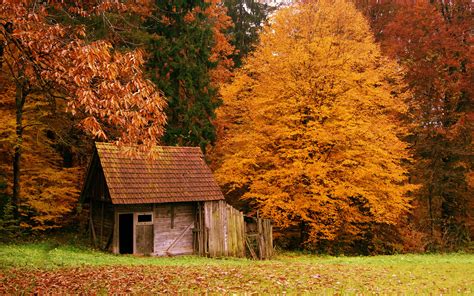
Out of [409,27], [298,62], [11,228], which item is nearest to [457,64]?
[409,27]

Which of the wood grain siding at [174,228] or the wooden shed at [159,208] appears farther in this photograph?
the wood grain siding at [174,228]

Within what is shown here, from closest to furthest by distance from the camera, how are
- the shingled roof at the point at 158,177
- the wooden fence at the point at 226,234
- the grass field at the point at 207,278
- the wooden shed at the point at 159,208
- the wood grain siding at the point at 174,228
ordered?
the grass field at the point at 207,278 → the shingled roof at the point at 158,177 → the wooden shed at the point at 159,208 → the wood grain siding at the point at 174,228 → the wooden fence at the point at 226,234

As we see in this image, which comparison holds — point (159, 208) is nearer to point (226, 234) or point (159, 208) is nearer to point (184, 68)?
point (226, 234)

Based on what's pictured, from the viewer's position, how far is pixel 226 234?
20.8m

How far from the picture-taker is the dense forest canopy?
21094 mm

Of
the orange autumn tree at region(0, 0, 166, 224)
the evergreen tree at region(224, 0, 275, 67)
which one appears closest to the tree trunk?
the orange autumn tree at region(0, 0, 166, 224)

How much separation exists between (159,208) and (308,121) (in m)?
8.33

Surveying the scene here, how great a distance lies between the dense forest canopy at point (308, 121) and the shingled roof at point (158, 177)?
1.50 m

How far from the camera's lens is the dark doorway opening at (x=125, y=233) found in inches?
848

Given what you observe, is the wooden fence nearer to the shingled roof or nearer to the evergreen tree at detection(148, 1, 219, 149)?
the shingled roof

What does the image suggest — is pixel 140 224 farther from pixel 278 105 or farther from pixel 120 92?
pixel 120 92

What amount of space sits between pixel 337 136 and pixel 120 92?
13966 mm

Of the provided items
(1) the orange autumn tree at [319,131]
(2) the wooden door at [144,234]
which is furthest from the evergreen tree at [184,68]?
(2) the wooden door at [144,234]

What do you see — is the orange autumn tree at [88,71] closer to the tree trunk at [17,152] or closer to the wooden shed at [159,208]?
the wooden shed at [159,208]
